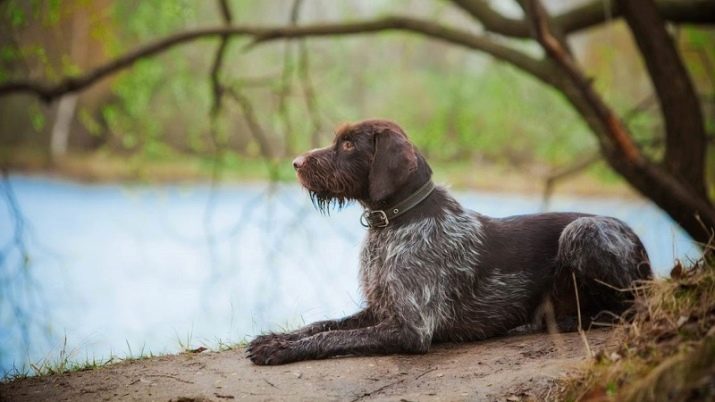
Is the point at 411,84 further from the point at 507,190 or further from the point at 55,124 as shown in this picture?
the point at 55,124

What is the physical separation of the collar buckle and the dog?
0.4 inches

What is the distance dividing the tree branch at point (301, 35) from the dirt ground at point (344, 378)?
426 cm

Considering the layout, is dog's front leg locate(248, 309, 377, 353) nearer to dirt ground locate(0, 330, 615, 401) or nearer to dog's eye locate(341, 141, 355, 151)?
dirt ground locate(0, 330, 615, 401)

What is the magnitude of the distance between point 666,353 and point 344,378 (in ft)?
6.21

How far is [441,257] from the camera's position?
5.70 m

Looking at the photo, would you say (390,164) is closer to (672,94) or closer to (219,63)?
(672,94)

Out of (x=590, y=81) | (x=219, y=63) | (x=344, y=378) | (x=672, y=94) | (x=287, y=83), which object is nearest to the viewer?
(x=344, y=378)

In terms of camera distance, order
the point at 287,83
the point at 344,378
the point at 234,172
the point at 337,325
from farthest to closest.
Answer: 1. the point at 234,172
2. the point at 287,83
3. the point at 337,325
4. the point at 344,378

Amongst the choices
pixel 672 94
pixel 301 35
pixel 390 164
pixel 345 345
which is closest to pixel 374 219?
pixel 390 164

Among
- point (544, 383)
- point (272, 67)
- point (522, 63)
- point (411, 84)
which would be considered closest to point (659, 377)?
point (544, 383)

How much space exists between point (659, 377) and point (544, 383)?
1032 millimetres

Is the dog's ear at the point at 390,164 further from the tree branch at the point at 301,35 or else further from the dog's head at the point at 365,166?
the tree branch at the point at 301,35

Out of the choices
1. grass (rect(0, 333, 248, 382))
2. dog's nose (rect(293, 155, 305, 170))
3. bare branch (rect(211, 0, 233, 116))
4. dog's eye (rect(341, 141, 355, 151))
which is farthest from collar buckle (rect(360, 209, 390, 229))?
bare branch (rect(211, 0, 233, 116))

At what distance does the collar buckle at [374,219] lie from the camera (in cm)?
579
